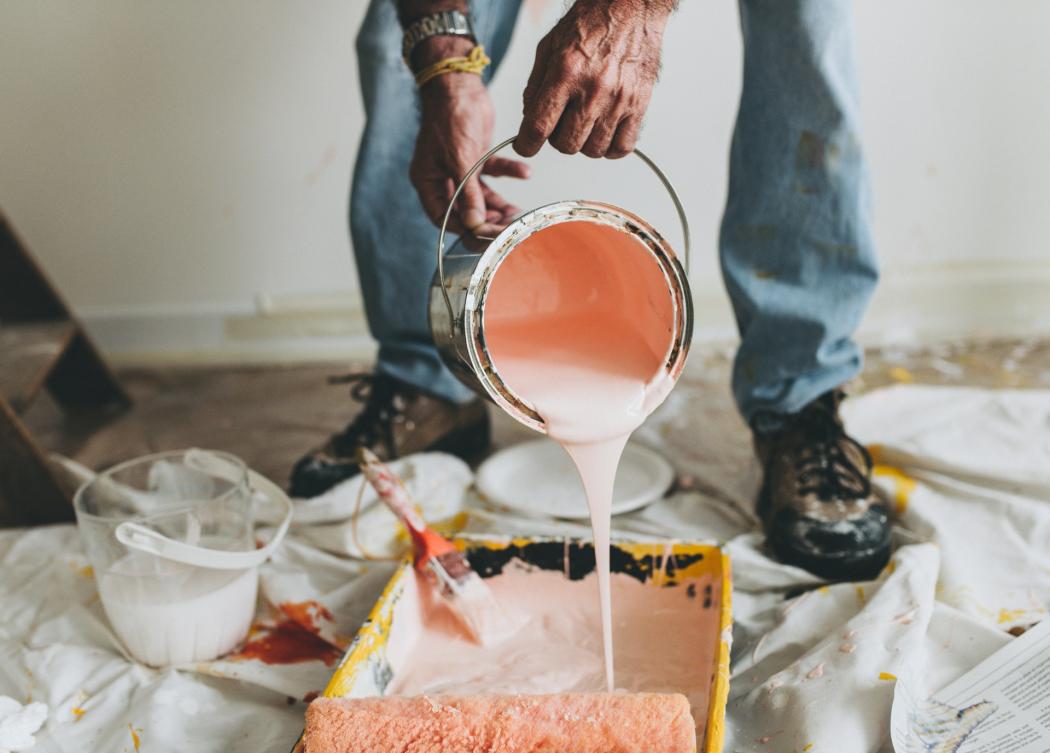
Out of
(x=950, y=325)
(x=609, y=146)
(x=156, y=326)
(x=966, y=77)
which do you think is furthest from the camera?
(x=156, y=326)

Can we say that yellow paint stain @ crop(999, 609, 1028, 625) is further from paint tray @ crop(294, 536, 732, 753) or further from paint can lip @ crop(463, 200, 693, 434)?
paint can lip @ crop(463, 200, 693, 434)

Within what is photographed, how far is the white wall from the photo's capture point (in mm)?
1742

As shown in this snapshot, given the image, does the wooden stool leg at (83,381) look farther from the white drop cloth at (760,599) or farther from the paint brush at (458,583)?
the paint brush at (458,583)

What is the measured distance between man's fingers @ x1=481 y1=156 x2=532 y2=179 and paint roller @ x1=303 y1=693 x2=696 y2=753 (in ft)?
1.92

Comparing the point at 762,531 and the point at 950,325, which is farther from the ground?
the point at 762,531

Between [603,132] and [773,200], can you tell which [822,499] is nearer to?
[773,200]

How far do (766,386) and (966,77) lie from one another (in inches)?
35.7

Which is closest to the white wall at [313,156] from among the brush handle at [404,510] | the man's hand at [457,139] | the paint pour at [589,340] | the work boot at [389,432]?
the work boot at [389,432]

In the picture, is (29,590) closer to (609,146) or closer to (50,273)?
(609,146)

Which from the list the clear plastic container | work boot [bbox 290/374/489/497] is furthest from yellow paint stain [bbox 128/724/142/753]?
work boot [bbox 290/374/489/497]

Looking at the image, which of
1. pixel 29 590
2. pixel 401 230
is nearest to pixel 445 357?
pixel 401 230

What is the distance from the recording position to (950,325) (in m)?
1.98

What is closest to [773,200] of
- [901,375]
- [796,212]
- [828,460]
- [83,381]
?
[796,212]

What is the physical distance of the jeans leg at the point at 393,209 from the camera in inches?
50.6
